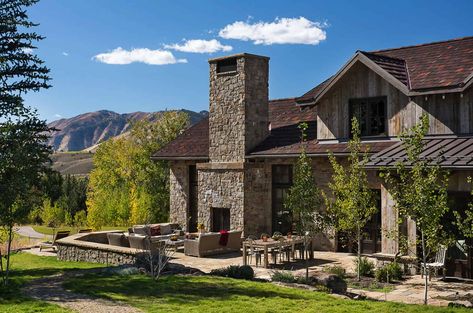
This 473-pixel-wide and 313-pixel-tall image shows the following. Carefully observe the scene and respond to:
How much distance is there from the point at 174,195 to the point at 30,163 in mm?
13890

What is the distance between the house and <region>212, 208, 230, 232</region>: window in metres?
0.05

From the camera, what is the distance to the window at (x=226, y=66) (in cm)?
2512

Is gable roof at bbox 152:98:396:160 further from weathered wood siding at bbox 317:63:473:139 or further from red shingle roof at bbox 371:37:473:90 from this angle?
red shingle roof at bbox 371:37:473:90

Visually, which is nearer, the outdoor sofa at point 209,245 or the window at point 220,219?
the outdoor sofa at point 209,245

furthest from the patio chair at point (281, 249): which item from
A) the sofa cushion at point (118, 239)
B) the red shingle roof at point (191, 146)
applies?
the red shingle roof at point (191, 146)

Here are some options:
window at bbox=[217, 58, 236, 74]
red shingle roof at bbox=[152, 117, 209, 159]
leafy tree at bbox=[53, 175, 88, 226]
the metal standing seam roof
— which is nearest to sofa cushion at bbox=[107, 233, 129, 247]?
red shingle roof at bbox=[152, 117, 209, 159]

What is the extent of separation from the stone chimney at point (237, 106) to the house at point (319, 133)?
0.05m

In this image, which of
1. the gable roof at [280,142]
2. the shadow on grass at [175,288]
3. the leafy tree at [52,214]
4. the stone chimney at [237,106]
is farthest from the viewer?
the leafy tree at [52,214]

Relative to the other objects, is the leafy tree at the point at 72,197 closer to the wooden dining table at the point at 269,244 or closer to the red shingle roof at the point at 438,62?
the wooden dining table at the point at 269,244

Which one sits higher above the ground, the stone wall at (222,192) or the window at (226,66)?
the window at (226,66)

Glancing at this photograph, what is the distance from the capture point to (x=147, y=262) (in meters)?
16.8

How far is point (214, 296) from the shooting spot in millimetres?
12430

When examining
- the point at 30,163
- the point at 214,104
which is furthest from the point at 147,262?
the point at 214,104

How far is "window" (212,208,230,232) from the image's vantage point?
2503 cm
